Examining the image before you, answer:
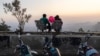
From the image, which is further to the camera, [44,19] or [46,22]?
[46,22]

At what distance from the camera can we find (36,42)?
19328 millimetres

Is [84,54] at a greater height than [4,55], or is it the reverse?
[84,54]

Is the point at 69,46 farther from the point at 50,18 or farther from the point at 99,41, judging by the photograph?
the point at 50,18

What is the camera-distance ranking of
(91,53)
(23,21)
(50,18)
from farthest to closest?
1. (23,21)
2. (50,18)
3. (91,53)

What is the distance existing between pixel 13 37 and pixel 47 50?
5948 mm

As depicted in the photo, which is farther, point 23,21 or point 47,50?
point 23,21

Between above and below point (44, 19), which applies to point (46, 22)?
below

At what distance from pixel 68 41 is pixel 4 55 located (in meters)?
3.05

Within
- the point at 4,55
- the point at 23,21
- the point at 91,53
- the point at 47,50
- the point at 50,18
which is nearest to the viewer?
the point at 91,53

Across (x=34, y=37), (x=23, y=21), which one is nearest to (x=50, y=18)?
(x=34, y=37)

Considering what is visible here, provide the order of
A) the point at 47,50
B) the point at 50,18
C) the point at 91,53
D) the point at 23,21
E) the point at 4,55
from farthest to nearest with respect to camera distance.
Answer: the point at 23,21, the point at 50,18, the point at 4,55, the point at 47,50, the point at 91,53

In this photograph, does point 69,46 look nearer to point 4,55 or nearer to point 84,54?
point 4,55

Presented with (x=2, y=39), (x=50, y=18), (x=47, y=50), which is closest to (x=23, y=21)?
(x=50, y=18)

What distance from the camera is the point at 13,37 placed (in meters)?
19.3
